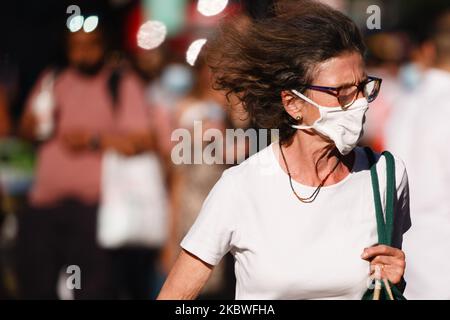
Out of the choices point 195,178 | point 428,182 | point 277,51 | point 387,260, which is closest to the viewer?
point 387,260

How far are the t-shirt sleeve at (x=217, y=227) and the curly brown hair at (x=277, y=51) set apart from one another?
336 millimetres

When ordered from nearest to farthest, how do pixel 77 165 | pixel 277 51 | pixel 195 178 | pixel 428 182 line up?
pixel 277 51
pixel 428 182
pixel 77 165
pixel 195 178

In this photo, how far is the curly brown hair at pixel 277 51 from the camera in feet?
12.0

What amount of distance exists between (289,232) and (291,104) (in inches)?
19.0

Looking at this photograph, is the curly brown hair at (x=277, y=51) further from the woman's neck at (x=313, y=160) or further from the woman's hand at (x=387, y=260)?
the woman's hand at (x=387, y=260)

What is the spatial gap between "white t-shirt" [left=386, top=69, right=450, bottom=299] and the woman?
1.21m

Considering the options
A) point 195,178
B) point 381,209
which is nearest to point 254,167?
point 381,209

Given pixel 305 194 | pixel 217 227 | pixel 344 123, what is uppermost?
pixel 344 123

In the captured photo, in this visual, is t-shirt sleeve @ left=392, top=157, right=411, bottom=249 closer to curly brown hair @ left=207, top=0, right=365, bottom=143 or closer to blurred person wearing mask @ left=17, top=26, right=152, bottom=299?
curly brown hair @ left=207, top=0, right=365, bottom=143

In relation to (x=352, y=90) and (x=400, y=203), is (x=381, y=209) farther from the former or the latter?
(x=352, y=90)

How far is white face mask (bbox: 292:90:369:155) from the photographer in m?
3.66

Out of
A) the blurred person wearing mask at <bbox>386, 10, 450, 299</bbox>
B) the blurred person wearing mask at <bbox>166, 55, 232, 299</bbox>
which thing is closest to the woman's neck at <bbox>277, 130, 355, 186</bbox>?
the blurred person wearing mask at <bbox>386, 10, 450, 299</bbox>

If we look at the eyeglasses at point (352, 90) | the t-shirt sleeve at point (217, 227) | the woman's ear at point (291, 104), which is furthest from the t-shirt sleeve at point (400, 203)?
the t-shirt sleeve at point (217, 227)

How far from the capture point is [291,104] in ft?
12.5
